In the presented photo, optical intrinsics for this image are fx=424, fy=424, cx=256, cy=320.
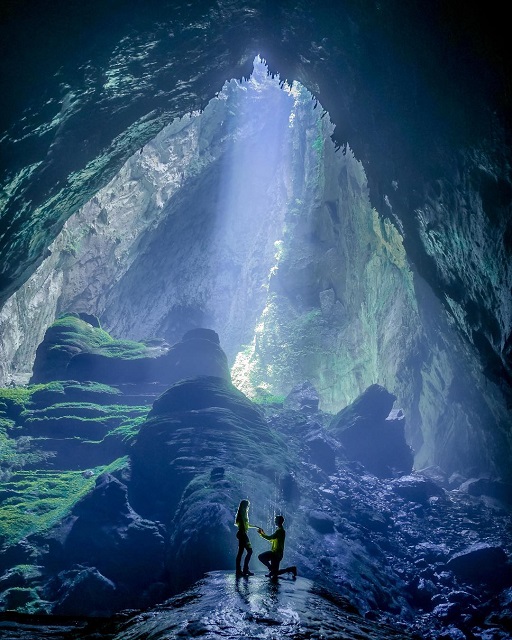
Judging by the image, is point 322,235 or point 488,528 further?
point 322,235

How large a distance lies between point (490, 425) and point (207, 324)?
116 feet

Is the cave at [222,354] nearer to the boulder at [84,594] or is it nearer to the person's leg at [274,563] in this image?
the boulder at [84,594]

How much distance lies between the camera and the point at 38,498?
20.1 m

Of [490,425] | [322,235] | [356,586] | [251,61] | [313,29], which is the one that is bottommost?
[356,586]

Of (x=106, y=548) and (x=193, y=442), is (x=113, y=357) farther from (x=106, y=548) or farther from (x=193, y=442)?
(x=106, y=548)

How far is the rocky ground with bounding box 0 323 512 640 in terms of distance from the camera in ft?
23.5

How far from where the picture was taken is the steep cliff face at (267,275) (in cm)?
2798

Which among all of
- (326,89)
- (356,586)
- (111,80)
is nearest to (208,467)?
(356,586)

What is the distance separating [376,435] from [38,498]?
2089 cm

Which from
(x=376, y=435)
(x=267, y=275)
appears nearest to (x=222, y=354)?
(x=376, y=435)

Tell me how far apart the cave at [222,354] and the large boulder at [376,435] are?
16cm

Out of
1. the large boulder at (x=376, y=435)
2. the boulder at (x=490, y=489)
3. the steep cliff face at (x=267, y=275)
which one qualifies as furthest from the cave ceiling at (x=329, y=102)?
the large boulder at (x=376, y=435)

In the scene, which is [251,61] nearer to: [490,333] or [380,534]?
[490,333]

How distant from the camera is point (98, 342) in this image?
3366 centimetres
